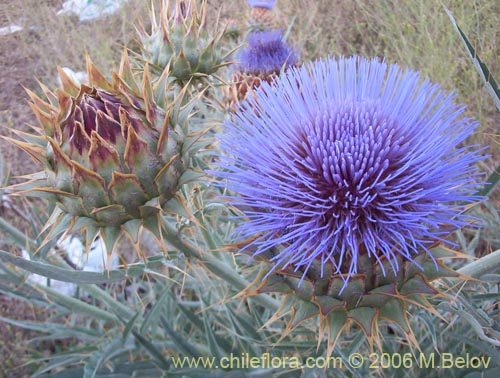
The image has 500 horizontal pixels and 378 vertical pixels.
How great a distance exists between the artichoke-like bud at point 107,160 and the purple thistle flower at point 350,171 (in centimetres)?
15

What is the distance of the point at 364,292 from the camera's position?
104 cm

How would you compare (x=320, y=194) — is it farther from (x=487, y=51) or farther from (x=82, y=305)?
(x=487, y=51)

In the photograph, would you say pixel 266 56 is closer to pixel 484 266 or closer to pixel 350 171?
pixel 350 171

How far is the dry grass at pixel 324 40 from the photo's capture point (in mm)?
2314

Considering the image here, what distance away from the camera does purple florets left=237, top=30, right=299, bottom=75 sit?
1.85m

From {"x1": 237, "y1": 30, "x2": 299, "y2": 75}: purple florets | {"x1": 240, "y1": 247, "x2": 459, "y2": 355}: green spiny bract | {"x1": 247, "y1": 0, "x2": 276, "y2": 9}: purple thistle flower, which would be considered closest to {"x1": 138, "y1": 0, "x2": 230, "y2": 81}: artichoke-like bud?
{"x1": 237, "y1": 30, "x2": 299, "y2": 75}: purple florets

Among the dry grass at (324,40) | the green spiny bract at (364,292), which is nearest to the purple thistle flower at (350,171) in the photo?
the green spiny bract at (364,292)

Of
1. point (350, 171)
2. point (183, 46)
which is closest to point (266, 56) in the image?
point (183, 46)

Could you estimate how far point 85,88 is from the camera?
114 centimetres

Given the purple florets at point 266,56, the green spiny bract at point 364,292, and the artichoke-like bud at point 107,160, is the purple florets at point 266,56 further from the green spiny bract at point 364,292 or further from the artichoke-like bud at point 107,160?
the green spiny bract at point 364,292

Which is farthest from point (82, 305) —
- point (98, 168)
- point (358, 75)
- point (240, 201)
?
point (358, 75)

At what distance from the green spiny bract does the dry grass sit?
3.39 ft

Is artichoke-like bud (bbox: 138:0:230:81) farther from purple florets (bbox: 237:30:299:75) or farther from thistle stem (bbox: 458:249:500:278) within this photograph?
thistle stem (bbox: 458:249:500:278)

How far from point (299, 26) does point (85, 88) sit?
2253mm
